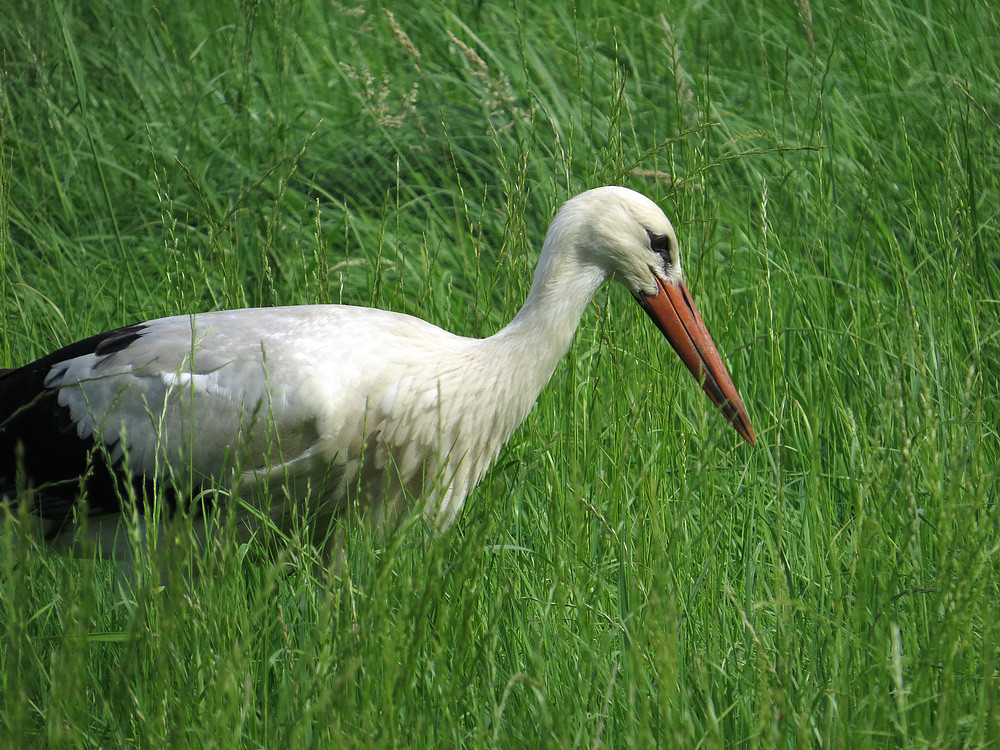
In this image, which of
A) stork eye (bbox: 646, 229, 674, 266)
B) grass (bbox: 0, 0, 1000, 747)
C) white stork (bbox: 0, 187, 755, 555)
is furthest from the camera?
stork eye (bbox: 646, 229, 674, 266)

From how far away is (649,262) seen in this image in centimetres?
277

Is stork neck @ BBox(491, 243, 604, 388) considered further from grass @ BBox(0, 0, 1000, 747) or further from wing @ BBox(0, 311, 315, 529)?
wing @ BBox(0, 311, 315, 529)

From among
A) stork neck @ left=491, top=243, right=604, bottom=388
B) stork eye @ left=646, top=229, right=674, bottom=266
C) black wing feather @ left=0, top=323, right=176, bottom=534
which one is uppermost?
stork eye @ left=646, top=229, right=674, bottom=266

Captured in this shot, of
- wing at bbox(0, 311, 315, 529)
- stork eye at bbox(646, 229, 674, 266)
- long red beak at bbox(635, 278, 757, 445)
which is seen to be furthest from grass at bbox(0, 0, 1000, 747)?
wing at bbox(0, 311, 315, 529)

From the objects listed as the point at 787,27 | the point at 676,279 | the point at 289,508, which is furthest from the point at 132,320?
the point at 787,27

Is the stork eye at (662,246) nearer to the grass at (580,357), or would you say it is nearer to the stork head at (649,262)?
the stork head at (649,262)

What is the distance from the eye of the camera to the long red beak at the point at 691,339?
2.81 metres

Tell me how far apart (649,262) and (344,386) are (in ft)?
2.66

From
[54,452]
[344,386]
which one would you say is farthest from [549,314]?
[54,452]

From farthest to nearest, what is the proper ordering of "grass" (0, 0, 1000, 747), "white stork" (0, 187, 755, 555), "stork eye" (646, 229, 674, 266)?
"stork eye" (646, 229, 674, 266)
"white stork" (0, 187, 755, 555)
"grass" (0, 0, 1000, 747)

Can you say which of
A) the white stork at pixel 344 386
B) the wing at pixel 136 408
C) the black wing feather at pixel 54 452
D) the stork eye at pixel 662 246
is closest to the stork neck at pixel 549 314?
the white stork at pixel 344 386

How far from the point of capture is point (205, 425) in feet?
8.80

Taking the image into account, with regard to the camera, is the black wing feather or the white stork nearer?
the white stork

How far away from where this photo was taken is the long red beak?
9.21 ft
